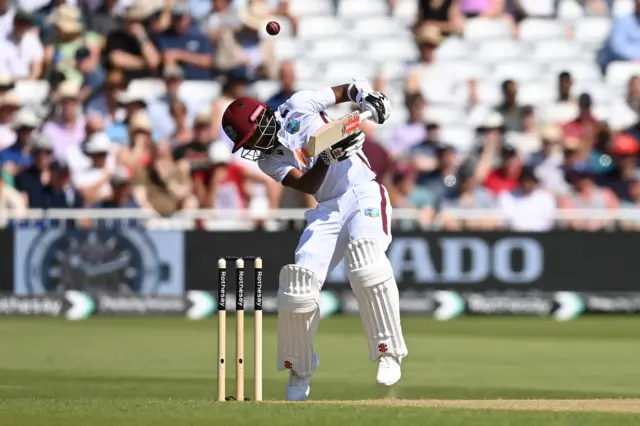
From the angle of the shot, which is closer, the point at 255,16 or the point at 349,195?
the point at 349,195

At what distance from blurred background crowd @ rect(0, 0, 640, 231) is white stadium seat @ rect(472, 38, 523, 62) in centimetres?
2

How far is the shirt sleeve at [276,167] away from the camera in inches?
322

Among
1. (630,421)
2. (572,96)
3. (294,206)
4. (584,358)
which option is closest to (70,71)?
(294,206)

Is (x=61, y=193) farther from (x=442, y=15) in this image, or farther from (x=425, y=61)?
(x=442, y=15)

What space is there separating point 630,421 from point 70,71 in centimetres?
1165

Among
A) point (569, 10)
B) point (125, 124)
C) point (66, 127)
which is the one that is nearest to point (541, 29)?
point (569, 10)

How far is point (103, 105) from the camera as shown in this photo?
16562 millimetres

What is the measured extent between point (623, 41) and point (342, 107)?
3911 mm

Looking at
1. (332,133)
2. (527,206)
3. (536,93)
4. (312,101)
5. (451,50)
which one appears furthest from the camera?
(451,50)

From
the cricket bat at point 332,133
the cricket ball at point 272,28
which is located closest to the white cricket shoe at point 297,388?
the cricket bat at point 332,133

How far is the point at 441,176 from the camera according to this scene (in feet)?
51.3

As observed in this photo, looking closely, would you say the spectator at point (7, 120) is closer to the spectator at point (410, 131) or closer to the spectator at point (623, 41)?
the spectator at point (410, 131)

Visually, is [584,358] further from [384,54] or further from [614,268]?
[384,54]

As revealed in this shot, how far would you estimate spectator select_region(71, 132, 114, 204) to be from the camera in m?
15.3
